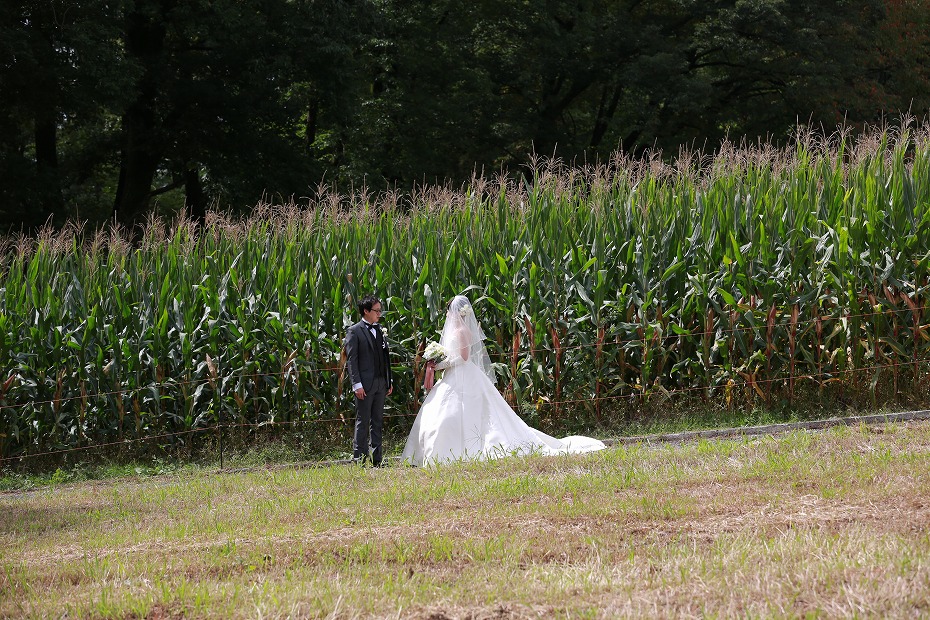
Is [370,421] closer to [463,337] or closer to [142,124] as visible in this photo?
[463,337]

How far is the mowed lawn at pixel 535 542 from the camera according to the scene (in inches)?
180

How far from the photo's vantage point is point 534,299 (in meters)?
11.4

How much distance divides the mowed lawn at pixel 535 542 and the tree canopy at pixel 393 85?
55.7ft

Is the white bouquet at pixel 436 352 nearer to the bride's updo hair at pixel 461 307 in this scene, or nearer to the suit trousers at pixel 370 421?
the bride's updo hair at pixel 461 307

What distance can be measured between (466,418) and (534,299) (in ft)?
6.58

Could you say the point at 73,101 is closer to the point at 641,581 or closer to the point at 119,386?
the point at 119,386

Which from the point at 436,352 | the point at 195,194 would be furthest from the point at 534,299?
the point at 195,194

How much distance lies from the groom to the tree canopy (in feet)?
46.2

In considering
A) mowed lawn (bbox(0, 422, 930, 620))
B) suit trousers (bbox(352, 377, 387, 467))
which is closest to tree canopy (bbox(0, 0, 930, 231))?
suit trousers (bbox(352, 377, 387, 467))

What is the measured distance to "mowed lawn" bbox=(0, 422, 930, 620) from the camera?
4.57 meters

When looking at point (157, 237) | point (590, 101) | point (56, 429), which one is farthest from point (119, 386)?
point (590, 101)

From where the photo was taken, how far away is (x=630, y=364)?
11.3 meters

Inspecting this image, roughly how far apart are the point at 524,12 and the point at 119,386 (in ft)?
64.7

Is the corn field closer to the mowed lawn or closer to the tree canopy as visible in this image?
the mowed lawn
